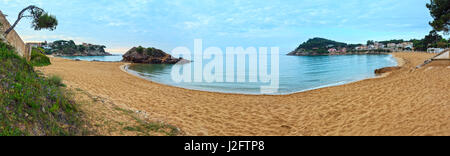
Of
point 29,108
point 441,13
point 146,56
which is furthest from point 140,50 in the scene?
point 441,13

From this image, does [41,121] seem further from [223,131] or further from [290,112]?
[290,112]

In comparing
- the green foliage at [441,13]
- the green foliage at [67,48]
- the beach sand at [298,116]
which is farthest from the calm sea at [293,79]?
the green foliage at [67,48]

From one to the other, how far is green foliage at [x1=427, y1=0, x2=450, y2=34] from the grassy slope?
34159 millimetres

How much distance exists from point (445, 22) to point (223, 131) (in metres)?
31.2

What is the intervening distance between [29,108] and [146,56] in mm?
73448

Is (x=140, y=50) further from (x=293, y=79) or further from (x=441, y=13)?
(x=441, y=13)

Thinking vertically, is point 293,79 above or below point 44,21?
below

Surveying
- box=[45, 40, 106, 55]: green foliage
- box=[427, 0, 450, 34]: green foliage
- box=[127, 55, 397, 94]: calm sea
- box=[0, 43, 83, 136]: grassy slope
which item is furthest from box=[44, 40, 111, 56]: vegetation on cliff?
box=[427, 0, 450, 34]: green foliage

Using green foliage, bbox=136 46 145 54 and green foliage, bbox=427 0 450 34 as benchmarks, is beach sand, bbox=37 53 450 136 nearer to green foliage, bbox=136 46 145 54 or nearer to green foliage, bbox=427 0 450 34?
green foliage, bbox=427 0 450 34

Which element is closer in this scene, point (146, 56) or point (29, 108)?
point (29, 108)

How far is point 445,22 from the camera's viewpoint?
2259cm

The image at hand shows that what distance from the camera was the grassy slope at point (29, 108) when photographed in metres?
3.47

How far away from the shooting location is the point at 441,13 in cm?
2366
